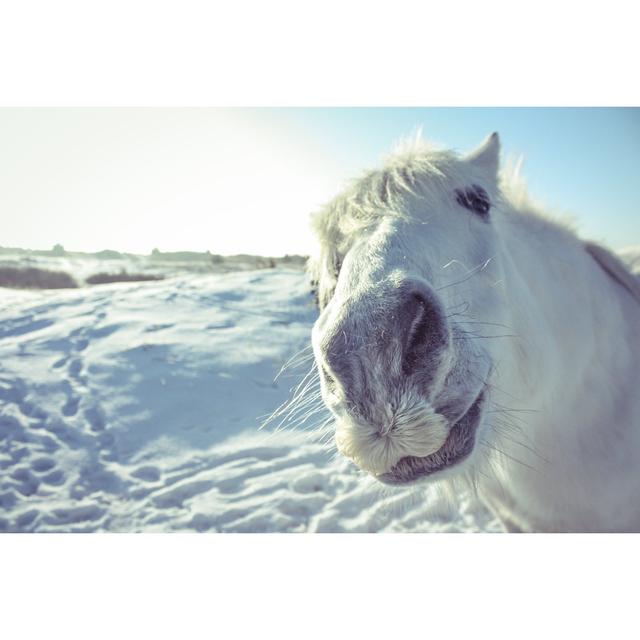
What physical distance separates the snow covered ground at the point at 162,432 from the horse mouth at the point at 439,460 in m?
0.59

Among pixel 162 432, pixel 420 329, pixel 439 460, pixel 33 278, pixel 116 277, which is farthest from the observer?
pixel 116 277

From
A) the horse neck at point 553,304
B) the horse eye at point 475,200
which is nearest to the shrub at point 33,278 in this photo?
the horse eye at point 475,200

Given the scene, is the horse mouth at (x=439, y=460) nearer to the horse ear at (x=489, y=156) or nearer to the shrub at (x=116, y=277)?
the horse ear at (x=489, y=156)

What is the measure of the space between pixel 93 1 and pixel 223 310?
2756mm

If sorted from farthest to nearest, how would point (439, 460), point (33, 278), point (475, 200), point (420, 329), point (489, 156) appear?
1. point (33, 278)
2. point (489, 156)
3. point (475, 200)
4. point (439, 460)
5. point (420, 329)

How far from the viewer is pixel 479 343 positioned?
88 centimetres

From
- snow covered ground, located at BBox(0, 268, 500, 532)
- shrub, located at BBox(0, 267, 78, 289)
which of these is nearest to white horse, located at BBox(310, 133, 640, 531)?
snow covered ground, located at BBox(0, 268, 500, 532)

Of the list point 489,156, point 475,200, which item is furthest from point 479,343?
point 489,156

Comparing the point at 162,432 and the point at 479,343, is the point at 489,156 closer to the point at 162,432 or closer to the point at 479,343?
the point at 479,343

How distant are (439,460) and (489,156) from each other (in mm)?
881

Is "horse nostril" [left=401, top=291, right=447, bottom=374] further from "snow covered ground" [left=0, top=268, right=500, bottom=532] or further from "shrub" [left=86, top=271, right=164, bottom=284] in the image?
"shrub" [left=86, top=271, right=164, bottom=284]

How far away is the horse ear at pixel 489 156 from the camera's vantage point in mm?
1228

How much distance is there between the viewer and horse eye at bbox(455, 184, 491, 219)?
1047mm
